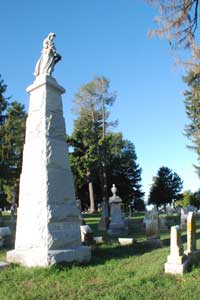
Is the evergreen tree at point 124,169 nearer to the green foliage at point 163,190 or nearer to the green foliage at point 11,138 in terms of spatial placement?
the green foliage at point 163,190

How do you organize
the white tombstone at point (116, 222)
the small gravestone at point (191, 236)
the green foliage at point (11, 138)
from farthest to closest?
the green foliage at point (11, 138)
the white tombstone at point (116, 222)
the small gravestone at point (191, 236)

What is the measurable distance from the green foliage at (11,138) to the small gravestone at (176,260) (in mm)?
26033

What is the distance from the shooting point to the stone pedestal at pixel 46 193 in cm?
672

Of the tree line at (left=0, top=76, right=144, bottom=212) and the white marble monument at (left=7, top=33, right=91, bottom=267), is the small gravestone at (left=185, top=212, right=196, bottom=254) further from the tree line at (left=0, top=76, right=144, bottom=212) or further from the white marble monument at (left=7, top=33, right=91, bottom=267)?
the tree line at (left=0, top=76, right=144, bottom=212)

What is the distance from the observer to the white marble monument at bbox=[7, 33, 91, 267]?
6730 mm

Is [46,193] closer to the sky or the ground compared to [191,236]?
closer to the sky

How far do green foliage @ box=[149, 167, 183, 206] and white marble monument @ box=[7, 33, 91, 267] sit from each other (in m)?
56.1

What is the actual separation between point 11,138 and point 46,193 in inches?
1255

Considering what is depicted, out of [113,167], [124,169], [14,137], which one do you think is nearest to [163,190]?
[124,169]

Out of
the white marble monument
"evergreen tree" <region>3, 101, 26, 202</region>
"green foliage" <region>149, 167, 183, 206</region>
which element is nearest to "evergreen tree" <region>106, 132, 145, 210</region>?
"green foliage" <region>149, 167, 183, 206</region>

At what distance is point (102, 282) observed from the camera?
546 centimetres

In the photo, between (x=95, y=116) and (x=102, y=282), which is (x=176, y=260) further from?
(x=95, y=116)

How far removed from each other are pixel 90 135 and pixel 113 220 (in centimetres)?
2413

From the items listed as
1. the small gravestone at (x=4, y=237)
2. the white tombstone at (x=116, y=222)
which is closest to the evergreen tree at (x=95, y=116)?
the white tombstone at (x=116, y=222)
